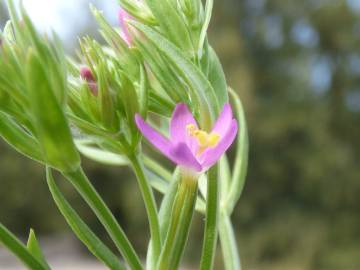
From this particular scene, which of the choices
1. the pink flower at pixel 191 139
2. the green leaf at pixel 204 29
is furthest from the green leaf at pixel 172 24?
the pink flower at pixel 191 139

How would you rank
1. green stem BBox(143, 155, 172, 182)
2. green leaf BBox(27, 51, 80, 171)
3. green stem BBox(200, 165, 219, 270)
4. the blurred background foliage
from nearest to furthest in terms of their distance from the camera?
green leaf BBox(27, 51, 80, 171), green stem BBox(200, 165, 219, 270), green stem BBox(143, 155, 172, 182), the blurred background foliage

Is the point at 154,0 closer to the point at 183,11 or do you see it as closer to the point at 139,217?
the point at 183,11

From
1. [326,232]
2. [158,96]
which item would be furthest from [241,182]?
[326,232]

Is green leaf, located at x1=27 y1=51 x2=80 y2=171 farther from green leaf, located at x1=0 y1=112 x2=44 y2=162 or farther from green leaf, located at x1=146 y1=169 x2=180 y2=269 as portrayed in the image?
green leaf, located at x1=146 y1=169 x2=180 y2=269

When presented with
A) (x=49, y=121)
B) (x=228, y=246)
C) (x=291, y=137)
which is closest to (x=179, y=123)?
(x=49, y=121)

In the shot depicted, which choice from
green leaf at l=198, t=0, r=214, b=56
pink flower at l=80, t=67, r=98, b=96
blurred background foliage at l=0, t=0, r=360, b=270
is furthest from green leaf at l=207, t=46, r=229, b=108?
blurred background foliage at l=0, t=0, r=360, b=270

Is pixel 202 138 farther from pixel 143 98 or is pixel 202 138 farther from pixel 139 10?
pixel 139 10
